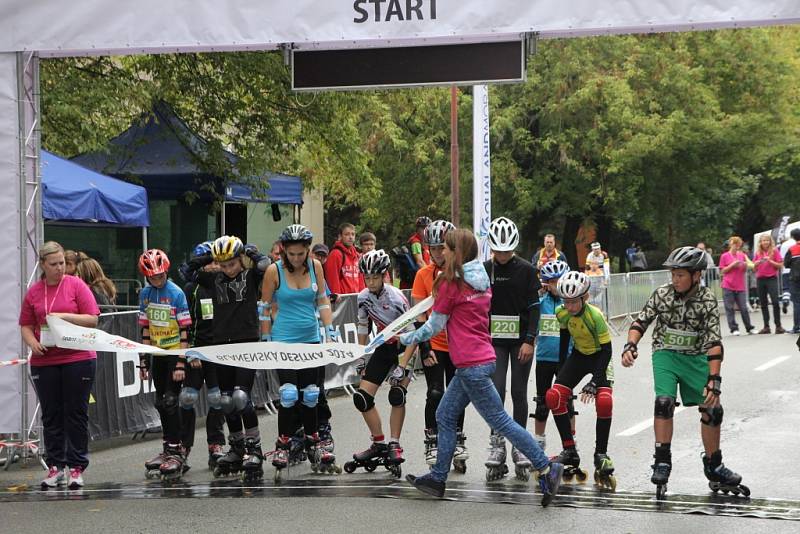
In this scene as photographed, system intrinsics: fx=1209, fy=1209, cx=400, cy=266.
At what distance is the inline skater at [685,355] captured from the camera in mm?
8367

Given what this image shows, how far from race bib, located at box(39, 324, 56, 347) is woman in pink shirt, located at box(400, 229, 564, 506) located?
2.81 metres

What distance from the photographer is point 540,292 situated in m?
9.79

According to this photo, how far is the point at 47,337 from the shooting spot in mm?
9242

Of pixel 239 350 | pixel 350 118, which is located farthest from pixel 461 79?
pixel 350 118

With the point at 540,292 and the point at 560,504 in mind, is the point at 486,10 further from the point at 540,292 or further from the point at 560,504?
the point at 560,504

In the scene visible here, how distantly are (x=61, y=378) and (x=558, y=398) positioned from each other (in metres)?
3.84

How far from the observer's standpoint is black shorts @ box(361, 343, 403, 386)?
9719 mm

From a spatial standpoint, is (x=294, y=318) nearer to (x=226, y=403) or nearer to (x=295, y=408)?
(x=295, y=408)

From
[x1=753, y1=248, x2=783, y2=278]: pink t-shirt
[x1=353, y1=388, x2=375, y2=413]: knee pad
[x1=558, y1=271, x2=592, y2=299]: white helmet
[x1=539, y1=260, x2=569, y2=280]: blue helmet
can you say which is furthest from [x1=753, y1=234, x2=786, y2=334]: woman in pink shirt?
[x1=353, y1=388, x2=375, y2=413]: knee pad

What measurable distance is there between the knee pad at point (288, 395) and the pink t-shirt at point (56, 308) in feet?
5.04

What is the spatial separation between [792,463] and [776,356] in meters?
9.02

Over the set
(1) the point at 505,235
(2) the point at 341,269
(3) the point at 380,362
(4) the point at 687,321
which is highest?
(1) the point at 505,235

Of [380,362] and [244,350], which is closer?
[244,350]

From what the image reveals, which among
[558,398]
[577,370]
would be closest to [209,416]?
[558,398]
